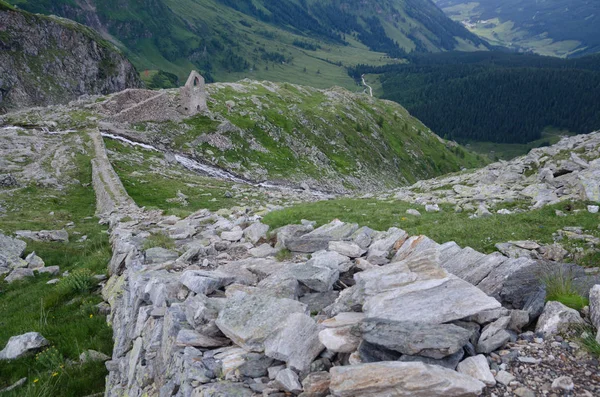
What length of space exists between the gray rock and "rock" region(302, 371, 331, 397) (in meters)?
1.37

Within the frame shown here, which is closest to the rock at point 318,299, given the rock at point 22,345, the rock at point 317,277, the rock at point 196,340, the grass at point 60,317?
the rock at point 317,277

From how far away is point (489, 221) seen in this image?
17500 mm

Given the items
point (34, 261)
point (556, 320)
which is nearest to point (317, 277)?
point (556, 320)

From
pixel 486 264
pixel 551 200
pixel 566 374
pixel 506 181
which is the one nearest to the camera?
pixel 566 374

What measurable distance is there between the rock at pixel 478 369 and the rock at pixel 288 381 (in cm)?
281

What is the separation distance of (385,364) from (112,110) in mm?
74864

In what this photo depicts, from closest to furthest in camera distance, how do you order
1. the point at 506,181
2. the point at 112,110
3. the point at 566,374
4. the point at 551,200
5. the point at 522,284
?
the point at 566,374 < the point at 522,284 < the point at 551,200 < the point at 506,181 < the point at 112,110

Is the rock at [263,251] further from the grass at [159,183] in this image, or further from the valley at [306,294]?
the grass at [159,183]

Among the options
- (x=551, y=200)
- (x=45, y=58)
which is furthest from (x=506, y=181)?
(x=45, y=58)

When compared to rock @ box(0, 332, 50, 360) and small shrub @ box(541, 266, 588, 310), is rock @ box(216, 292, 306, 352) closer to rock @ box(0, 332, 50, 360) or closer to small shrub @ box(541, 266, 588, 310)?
small shrub @ box(541, 266, 588, 310)

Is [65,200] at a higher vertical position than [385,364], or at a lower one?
lower

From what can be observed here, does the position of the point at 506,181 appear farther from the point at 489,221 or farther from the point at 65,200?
the point at 65,200

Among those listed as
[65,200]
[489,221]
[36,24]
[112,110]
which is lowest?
[65,200]

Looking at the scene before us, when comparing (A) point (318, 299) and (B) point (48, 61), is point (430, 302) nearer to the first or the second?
(A) point (318, 299)
